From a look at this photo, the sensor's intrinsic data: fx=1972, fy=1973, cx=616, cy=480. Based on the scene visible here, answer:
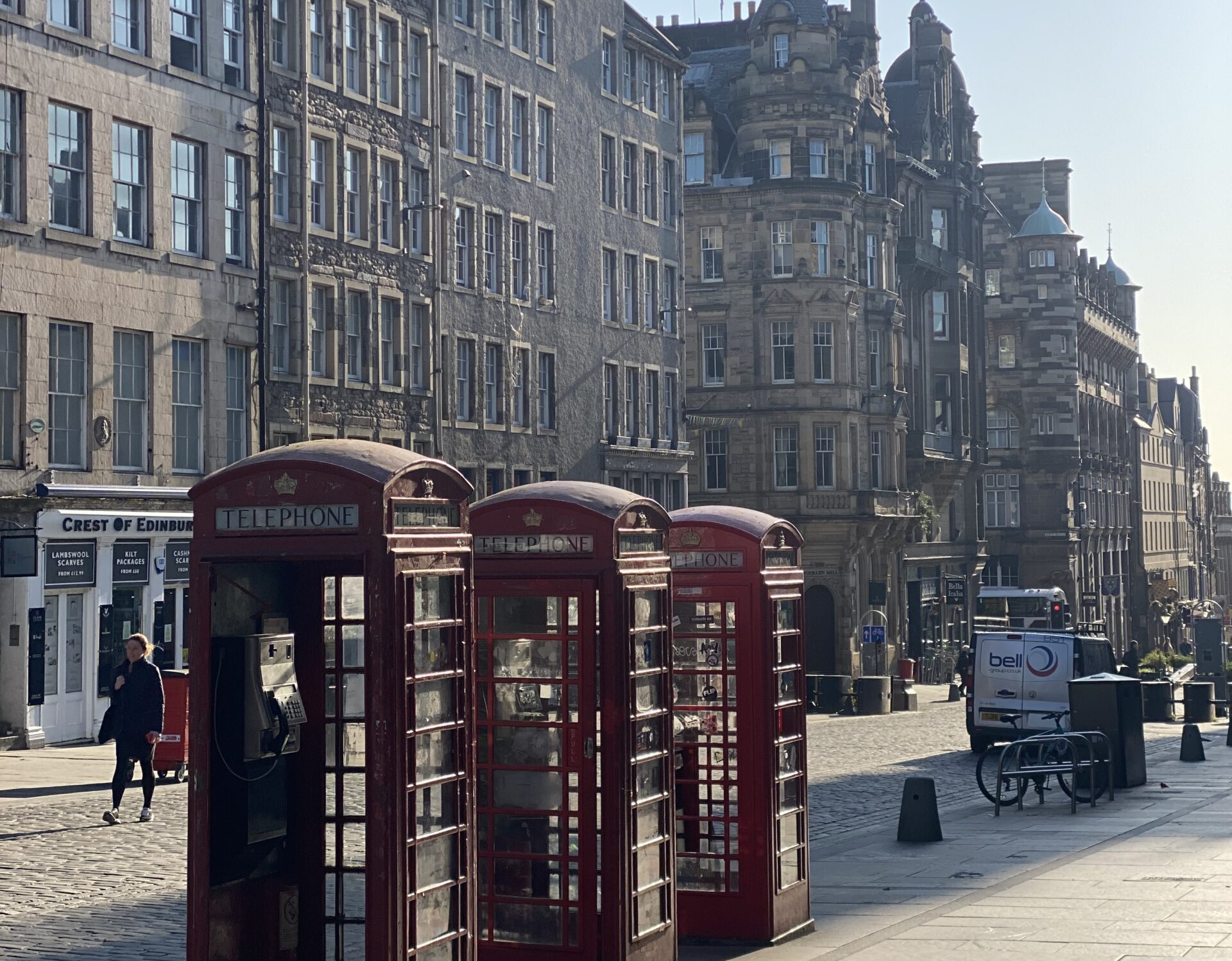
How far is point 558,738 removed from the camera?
33.2ft

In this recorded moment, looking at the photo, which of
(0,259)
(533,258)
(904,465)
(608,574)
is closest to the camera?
(608,574)

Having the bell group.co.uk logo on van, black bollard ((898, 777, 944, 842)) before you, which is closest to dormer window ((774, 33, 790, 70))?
the bell group.co.uk logo on van

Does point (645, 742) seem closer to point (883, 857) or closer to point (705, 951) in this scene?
point (705, 951)

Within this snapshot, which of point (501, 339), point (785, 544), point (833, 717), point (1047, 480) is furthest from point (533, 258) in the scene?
point (1047, 480)

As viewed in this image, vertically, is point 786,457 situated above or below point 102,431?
above

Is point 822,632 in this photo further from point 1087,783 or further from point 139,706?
point 139,706

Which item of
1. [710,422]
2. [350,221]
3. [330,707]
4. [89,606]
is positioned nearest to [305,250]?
[350,221]

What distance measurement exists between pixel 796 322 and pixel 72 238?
34.0 m

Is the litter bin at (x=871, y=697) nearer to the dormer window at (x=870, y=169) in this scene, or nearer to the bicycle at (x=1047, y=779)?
the bicycle at (x=1047, y=779)

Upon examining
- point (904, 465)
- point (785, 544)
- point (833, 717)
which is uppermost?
point (904, 465)

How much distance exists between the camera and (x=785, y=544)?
12594 millimetres

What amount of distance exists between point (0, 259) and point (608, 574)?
844 inches

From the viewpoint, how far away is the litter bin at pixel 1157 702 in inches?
1753

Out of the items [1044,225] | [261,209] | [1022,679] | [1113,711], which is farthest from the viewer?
[1044,225]
